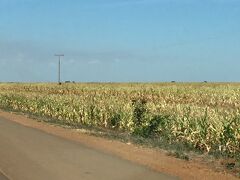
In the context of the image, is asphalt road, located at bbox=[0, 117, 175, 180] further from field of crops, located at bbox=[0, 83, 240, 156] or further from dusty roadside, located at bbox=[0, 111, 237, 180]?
field of crops, located at bbox=[0, 83, 240, 156]

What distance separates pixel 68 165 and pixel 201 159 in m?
3.54

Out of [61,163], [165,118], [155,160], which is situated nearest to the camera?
[61,163]

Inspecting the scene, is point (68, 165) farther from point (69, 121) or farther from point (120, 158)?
point (69, 121)

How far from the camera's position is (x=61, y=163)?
1382 cm

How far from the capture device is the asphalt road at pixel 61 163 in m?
11.8

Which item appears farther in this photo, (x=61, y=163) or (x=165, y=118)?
(x=165, y=118)

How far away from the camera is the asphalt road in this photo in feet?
38.8

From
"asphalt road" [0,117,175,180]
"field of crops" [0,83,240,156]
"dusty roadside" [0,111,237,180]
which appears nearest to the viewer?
"asphalt road" [0,117,175,180]

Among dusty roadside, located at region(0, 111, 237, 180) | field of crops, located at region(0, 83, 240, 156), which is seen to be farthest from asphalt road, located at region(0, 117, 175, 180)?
field of crops, located at region(0, 83, 240, 156)

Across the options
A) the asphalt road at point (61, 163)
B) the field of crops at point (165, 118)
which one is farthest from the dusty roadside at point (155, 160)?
the field of crops at point (165, 118)

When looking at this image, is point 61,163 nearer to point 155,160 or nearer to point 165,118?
point 155,160

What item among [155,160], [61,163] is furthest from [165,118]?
[61,163]

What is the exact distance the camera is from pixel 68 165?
13438 mm

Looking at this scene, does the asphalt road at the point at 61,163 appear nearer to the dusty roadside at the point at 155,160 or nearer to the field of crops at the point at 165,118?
the dusty roadside at the point at 155,160
